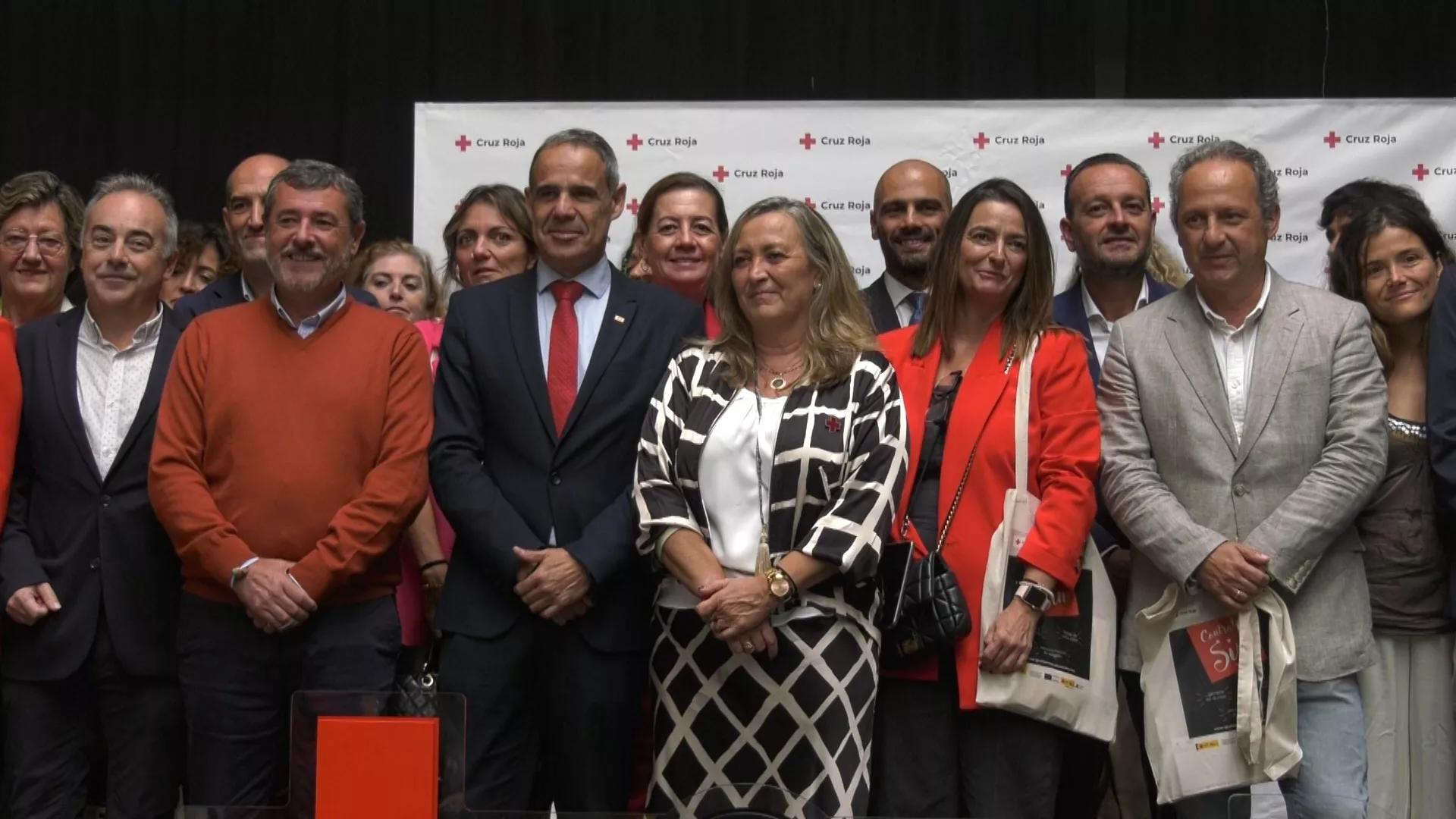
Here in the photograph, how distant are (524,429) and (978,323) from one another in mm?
967

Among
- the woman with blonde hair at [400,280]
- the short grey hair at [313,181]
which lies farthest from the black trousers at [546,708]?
the woman with blonde hair at [400,280]

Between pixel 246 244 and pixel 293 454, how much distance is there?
2.83 feet

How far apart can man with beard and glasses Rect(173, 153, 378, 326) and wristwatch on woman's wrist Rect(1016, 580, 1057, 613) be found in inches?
64.3

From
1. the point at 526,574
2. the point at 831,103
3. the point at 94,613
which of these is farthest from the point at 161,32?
the point at 526,574

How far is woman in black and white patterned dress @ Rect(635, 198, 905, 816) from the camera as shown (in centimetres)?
263

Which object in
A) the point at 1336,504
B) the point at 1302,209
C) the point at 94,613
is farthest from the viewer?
the point at 1302,209

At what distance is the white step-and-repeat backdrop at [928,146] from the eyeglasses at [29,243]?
146cm

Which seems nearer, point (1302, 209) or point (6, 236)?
point (6, 236)

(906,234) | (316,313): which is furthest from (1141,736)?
(316,313)

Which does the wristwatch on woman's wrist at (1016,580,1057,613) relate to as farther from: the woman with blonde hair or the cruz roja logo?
the cruz roja logo

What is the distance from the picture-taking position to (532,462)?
2891 millimetres

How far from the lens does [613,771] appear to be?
2.90m

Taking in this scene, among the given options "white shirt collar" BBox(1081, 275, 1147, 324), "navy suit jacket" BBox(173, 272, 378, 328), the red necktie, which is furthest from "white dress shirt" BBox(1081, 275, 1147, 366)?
"navy suit jacket" BBox(173, 272, 378, 328)

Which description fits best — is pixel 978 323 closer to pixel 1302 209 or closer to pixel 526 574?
pixel 526 574
